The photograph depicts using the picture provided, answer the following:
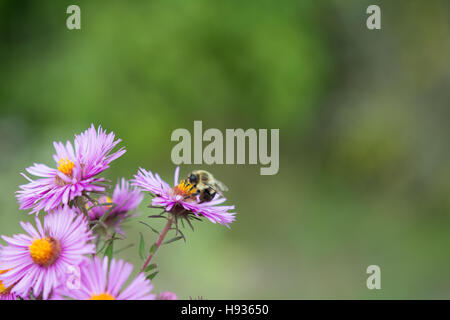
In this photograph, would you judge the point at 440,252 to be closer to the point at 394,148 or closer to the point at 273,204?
the point at 394,148

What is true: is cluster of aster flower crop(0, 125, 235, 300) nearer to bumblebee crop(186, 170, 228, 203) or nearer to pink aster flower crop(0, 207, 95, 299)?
pink aster flower crop(0, 207, 95, 299)

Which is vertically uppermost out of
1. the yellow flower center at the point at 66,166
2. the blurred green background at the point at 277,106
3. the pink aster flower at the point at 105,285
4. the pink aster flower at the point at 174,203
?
the blurred green background at the point at 277,106

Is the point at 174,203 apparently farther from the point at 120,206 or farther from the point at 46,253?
the point at 46,253

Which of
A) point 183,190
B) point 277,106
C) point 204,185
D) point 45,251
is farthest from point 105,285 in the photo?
point 277,106

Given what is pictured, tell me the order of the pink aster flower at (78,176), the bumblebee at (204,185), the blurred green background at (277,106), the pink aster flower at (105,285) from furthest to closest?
the blurred green background at (277,106)
the bumblebee at (204,185)
the pink aster flower at (78,176)
the pink aster flower at (105,285)

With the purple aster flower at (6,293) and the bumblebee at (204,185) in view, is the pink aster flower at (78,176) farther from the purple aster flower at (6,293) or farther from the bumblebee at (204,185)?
the bumblebee at (204,185)

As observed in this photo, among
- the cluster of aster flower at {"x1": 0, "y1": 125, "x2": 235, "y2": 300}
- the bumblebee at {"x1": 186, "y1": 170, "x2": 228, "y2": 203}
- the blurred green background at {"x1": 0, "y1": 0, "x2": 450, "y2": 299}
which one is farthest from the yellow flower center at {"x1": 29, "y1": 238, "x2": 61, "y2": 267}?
the blurred green background at {"x1": 0, "y1": 0, "x2": 450, "y2": 299}

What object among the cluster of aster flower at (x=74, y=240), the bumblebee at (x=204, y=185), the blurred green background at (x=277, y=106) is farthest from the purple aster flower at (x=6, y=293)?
the blurred green background at (x=277, y=106)

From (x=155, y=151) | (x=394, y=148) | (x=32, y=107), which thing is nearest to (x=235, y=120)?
(x=155, y=151)
